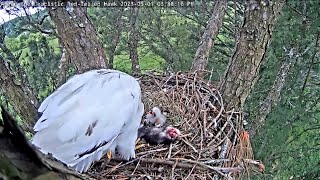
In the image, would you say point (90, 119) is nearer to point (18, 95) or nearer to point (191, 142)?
point (191, 142)

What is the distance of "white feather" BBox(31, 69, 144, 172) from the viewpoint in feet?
5.70

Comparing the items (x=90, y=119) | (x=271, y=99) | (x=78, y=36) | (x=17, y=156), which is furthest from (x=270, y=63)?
(x=17, y=156)

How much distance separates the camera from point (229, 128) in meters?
2.45

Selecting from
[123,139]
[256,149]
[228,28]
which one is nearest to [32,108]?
[123,139]

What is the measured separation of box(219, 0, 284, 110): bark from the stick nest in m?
0.08

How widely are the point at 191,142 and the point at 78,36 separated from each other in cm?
86

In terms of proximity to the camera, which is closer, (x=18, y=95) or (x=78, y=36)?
(x=78, y=36)

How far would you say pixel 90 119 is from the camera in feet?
6.13

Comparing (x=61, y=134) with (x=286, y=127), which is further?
(x=286, y=127)

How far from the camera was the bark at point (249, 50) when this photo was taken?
85.4 inches

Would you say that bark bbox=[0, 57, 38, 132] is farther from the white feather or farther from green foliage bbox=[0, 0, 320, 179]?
green foliage bbox=[0, 0, 320, 179]

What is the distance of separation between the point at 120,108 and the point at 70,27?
0.75 m

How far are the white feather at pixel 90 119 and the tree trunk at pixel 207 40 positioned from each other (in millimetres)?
1093

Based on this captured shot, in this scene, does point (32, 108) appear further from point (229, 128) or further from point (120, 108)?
point (229, 128)
